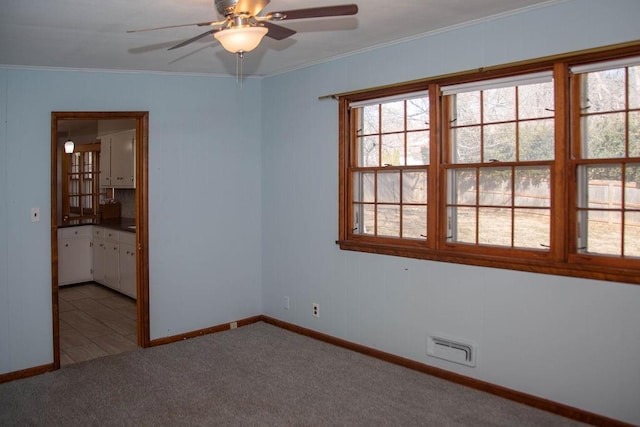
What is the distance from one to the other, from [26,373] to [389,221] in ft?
10.1

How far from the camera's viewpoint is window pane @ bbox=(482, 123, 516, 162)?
322cm

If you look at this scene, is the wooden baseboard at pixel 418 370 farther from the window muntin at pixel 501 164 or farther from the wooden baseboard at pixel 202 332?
the window muntin at pixel 501 164

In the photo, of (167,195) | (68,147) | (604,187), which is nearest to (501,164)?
(604,187)

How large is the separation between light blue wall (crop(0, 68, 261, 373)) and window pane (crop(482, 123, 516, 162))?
241cm

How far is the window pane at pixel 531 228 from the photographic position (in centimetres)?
311

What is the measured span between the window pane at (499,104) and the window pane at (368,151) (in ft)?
3.17

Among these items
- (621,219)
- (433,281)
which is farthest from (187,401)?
(621,219)

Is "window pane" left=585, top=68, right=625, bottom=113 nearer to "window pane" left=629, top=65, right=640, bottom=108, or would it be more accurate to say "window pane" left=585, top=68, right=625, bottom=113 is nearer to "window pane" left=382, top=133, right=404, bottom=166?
"window pane" left=629, top=65, right=640, bottom=108

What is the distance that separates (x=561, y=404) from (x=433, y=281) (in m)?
1.11

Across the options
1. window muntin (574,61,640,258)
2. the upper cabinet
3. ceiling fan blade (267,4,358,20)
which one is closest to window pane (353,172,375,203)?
window muntin (574,61,640,258)

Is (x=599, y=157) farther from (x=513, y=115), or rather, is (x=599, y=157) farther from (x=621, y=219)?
(x=513, y=115)

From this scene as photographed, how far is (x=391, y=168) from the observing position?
3.86 metres

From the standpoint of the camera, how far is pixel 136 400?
329cm

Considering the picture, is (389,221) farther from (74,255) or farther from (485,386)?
(74,255)
